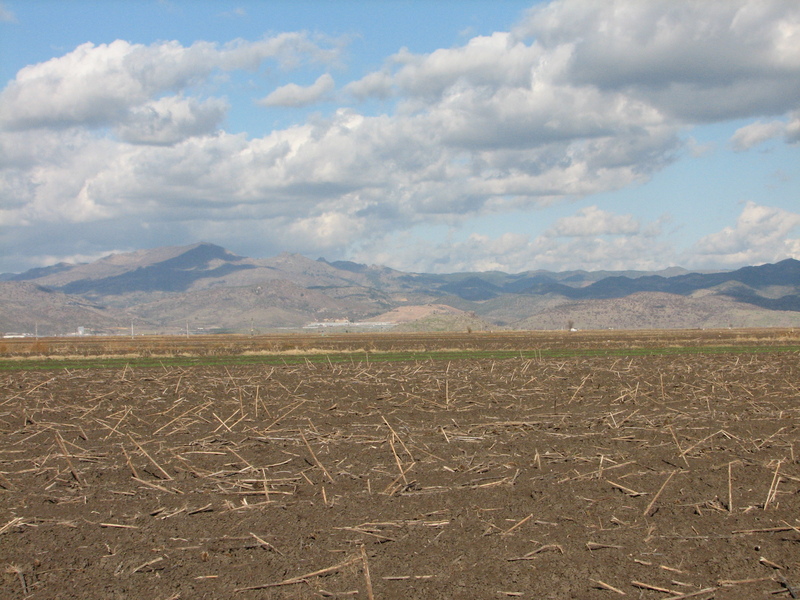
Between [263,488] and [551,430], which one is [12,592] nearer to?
[263,488]

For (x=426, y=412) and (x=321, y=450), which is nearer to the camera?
(x=321, y=450)

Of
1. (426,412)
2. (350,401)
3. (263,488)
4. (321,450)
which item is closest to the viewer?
(263,488)

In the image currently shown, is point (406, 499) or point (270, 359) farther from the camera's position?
point (270, 359)

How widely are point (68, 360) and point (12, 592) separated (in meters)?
50.4

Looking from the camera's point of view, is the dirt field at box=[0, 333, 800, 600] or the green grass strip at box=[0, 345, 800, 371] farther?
the green grass strip at box=[0, 345, 800, 371]

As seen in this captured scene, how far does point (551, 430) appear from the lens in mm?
18891

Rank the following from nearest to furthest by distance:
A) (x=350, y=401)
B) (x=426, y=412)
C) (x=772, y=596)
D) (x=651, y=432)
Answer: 1. (x=772, y=596)
2. (x=651, y=432)
3. (x=426, y=412)
4. (x=350, y=401)

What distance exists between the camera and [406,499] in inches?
515

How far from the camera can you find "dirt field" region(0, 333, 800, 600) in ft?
32.4

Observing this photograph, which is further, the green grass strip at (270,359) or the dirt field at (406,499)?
the green grass strip at (270,359)

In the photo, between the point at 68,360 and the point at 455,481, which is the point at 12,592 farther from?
the point at 68,360

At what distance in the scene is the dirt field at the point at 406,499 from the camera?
32.4 feet

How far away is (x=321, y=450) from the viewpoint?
16.9 meters

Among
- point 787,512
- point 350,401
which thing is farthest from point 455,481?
point 350,401
